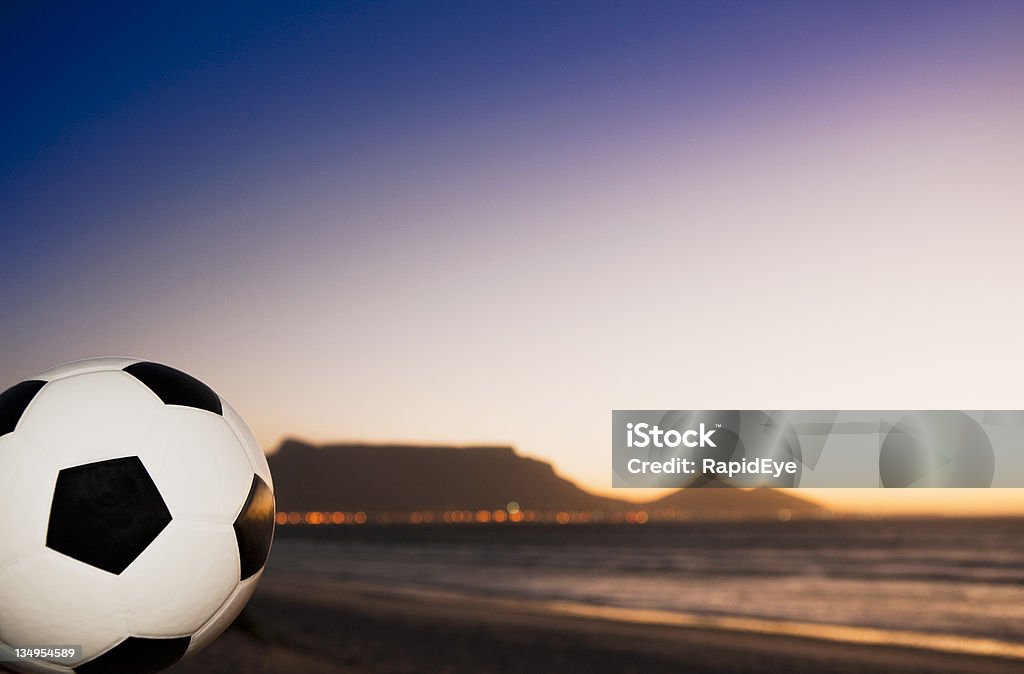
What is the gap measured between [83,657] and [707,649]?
29.9ft

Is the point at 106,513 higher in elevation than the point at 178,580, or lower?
higher

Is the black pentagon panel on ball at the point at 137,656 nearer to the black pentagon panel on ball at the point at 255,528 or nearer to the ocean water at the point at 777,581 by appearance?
the black pentagon panel on ball at the point at 255,528

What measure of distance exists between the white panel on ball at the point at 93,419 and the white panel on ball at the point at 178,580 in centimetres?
30

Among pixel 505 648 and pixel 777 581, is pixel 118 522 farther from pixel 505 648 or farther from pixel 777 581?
pixel 777 581

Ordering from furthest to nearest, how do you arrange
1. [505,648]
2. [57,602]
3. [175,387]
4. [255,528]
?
[505,648]
[175,387]
[255,528]
[57,602]

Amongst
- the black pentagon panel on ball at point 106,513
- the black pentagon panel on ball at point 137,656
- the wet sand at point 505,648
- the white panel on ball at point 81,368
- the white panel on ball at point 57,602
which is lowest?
the wet sand at point 505,648

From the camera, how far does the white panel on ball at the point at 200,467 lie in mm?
2732

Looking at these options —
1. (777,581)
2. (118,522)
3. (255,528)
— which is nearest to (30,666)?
(118,522)

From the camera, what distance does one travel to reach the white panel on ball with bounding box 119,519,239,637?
2.59 meters

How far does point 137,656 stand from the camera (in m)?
2.69

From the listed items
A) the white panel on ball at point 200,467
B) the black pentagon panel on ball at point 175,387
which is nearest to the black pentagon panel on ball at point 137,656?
the white panel on ball at point 200,467

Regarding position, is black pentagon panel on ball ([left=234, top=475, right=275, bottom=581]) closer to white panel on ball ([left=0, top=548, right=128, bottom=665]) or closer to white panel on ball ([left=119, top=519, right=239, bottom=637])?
white panel on ball ([left=119, top=519, right=239, bottom=637])

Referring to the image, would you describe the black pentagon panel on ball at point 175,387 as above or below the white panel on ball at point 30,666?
above

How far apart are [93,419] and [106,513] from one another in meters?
0.34
